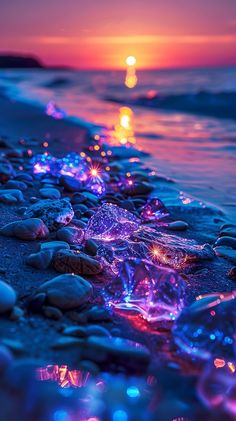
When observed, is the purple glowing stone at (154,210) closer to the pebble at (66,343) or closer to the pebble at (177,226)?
the pebble at (177,226)

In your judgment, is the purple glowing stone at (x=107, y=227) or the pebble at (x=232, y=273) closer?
the pebble at (x=232, y=273)

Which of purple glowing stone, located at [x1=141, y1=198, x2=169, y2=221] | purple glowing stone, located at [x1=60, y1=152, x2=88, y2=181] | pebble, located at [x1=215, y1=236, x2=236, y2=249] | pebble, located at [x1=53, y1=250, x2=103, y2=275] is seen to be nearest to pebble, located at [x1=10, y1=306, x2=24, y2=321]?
pebble, located at [x1=53, y1=250, x2=103, y2=275]

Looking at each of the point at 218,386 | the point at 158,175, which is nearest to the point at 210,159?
the point at 158,175

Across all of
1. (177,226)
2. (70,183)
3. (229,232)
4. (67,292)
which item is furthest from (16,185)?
(67,292)

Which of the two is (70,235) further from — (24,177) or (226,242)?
(24,177)

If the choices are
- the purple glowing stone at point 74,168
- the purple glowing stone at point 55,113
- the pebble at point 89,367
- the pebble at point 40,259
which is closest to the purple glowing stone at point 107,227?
the pebble at point 40,259

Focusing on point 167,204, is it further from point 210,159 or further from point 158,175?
point 210,159

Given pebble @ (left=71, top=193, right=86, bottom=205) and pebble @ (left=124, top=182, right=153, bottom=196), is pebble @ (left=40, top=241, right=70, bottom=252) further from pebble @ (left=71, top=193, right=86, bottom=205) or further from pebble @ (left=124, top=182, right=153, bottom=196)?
pebble @ (left=124, top=182, right=153, bottom=196)

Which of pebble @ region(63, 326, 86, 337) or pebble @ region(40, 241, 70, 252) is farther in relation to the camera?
pebble @ region(40, 241, 70, 252)
